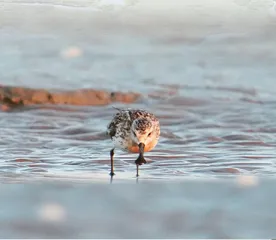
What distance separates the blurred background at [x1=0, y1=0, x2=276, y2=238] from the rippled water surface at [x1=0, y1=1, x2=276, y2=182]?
24 millimetres

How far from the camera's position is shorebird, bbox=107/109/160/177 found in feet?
29.8

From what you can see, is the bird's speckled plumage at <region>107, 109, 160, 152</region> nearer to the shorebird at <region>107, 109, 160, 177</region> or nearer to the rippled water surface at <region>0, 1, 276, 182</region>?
the shorebird at <region>107, 109, 160, 177</region>

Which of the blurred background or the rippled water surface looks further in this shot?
the rippled water surface

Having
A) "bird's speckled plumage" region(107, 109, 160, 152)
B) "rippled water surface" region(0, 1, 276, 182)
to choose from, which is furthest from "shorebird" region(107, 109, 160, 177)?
"rippled water surface" region(0, 1, 276, 182)

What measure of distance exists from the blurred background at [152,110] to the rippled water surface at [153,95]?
0.08 ft

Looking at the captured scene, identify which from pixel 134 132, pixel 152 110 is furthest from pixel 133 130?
pixel 152 110

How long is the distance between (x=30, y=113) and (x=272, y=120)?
3.36m

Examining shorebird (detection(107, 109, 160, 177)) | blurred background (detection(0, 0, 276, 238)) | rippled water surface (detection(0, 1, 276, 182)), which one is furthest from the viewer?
rippled water surface (detection(0, 1, 276, 182))

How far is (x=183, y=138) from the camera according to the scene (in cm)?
1098

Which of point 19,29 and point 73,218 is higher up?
point 19,29

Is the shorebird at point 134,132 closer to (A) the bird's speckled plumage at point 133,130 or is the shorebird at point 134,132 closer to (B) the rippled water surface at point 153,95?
(A) the bird's speckled plumage at point 133,130

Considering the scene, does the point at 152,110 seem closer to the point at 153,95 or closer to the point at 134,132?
the point at 153,95

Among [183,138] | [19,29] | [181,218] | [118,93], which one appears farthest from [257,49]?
[181,218]

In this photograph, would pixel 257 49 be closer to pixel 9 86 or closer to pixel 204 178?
pixel 9 86
